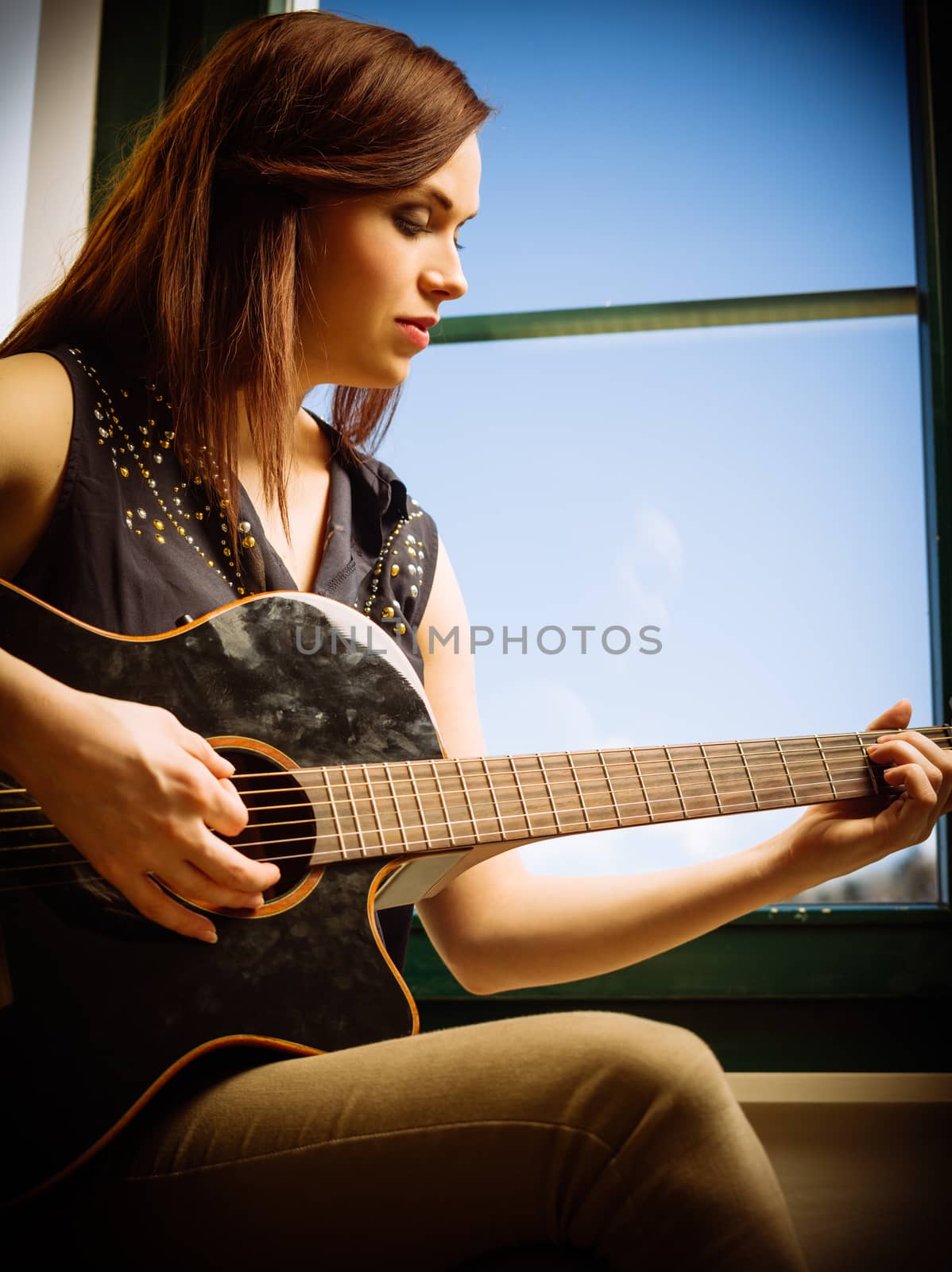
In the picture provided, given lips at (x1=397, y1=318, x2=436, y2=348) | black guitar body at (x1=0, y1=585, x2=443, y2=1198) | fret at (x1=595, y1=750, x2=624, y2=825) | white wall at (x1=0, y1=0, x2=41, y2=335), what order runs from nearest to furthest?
black guitar body at (x1=0, y1=585, x2=443, y2=1198), fret at (x1=595, y1=750, x2=624, y2=825), lips at (x1=397, y1=318, x2=436, y2=348), white wall at (x1=0, y1=0, x2=41, y2=335)

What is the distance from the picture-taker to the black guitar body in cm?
60

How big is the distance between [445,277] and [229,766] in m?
0.55

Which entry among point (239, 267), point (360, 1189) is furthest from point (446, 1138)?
point (239, 267)

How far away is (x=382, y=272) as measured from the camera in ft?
2.91

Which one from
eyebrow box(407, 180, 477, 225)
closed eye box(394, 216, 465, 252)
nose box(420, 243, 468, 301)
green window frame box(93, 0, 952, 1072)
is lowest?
green window frame box(93, 0, 952, 1072)

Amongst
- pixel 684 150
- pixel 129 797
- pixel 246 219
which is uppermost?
pixel 684 150

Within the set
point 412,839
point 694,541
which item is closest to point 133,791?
point 412,839

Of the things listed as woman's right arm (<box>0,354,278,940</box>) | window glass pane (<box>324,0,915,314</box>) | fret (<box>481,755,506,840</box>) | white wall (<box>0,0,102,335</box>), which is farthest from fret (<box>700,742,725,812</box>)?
white wall (<box>0,0,102,335</box>)

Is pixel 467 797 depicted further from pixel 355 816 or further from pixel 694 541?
pixel 694 541

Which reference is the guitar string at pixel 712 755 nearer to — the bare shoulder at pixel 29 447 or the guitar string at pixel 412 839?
the guitar string at pixel 412 839

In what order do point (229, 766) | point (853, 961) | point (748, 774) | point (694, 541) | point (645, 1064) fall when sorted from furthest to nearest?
1. point (694, 541)
2. point (853, 961)
3. point (748, 774)
4. point (229, 766)
5. point (645, 1064)

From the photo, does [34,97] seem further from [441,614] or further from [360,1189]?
[360,1189]

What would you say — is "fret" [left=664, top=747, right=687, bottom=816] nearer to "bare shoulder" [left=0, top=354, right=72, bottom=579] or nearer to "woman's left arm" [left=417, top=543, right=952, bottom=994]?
"woman's left arm" [left=417, top=543, right=952, bottom=994]

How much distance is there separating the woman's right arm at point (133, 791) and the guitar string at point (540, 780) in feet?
0.15
